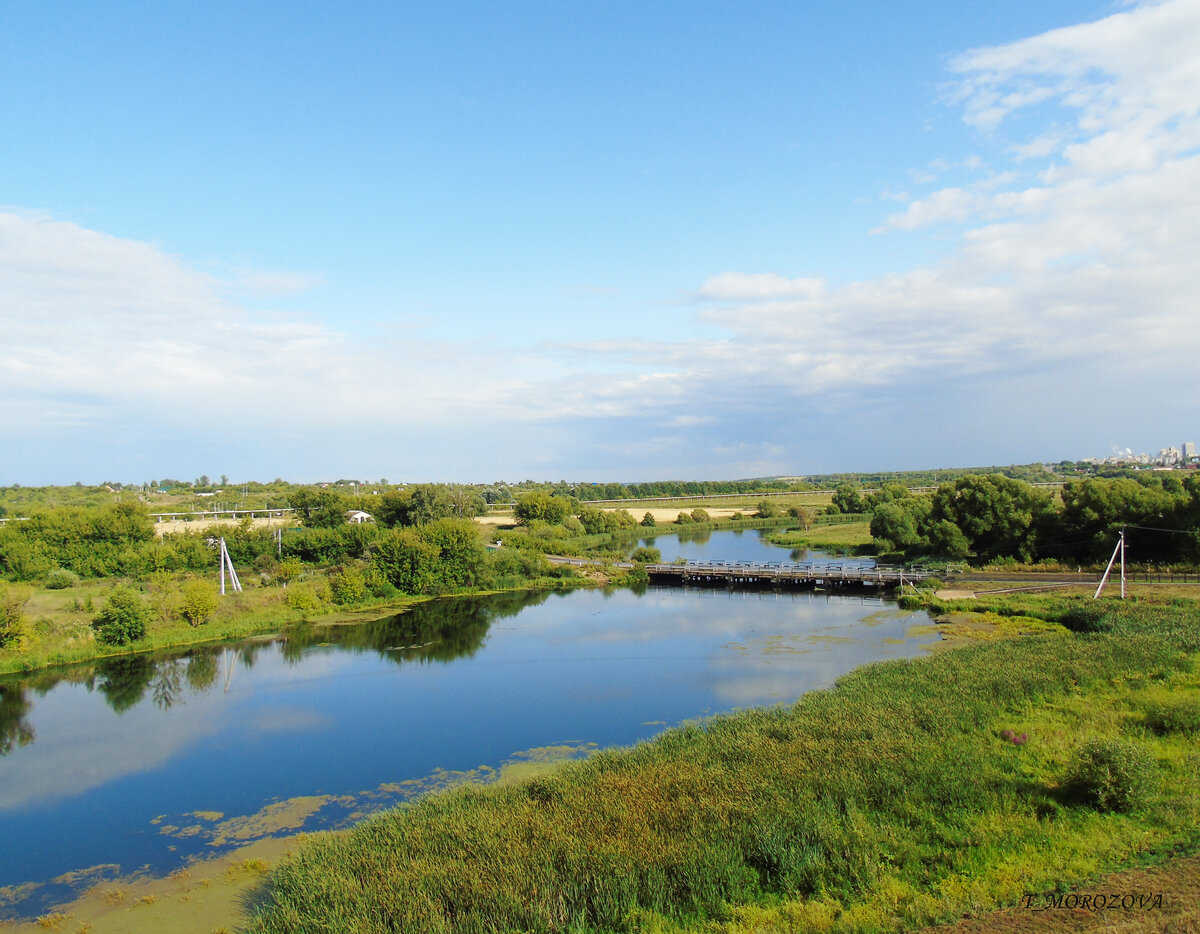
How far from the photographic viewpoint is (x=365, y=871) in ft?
36.4

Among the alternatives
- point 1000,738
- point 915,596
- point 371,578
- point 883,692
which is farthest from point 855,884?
point 371,578

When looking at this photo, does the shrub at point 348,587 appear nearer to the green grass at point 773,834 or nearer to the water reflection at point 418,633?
the water reflection at point 418,633

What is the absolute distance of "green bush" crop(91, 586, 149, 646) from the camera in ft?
98.0

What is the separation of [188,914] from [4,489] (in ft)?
452

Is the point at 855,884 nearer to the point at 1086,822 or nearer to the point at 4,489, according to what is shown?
the point at 1086,822

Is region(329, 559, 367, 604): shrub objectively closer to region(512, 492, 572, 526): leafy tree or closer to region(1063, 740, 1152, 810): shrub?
region(512, 492, 572, 526): leafy tree

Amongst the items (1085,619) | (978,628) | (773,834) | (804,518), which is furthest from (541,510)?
(773,834)

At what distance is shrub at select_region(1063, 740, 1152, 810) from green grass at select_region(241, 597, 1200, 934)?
178 millimetres

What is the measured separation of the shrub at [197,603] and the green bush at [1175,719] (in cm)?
3502

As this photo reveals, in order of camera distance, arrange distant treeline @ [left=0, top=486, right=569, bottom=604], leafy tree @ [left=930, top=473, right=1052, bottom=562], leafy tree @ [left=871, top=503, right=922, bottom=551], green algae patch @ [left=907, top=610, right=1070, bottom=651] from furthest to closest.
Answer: leafy tree @ [left=871, top=503, right=922, bottom=551] < leafy tree @ [left=930, top=473, right=1052, bottom=562] < distant treeline @ [left=0, top=486, right=569, bottom=604] < green algae patch @ [left=907, top=610, right=1070, bottom=651]

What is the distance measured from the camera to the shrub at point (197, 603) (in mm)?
32969

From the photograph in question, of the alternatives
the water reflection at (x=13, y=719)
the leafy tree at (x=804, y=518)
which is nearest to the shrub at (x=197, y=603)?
the water reflection at (x=13, y=719)

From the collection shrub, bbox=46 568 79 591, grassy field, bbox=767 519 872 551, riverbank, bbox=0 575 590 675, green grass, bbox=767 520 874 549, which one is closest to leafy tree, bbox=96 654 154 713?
riverbank, bbox=0 575 590 675

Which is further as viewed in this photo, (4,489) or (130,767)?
(4,489)
